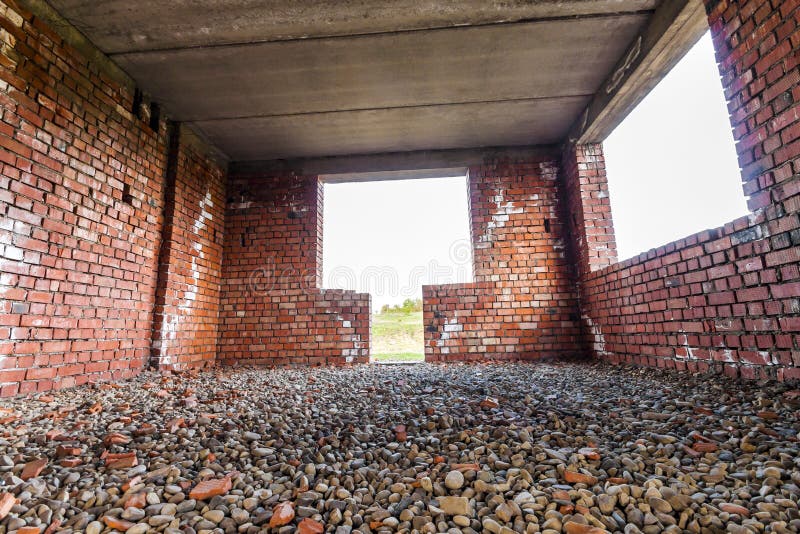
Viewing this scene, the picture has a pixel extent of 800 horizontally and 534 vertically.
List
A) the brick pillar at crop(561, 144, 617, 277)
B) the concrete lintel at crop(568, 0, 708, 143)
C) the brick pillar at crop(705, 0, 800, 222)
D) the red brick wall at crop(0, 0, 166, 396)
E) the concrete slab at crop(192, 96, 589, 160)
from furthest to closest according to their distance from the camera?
the brick pillar at crop(561, 144, 617, 277)
the concrete slab at crop(192, 96, 589, 160)
the concrete lintel at crop(568, 0, 708, 143)
the red brick wall at crop(0, 0, 166, 396)
the brick pillar at crop(705, 0, 800, 222)

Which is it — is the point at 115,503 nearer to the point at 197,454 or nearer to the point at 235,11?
the point at 197,454

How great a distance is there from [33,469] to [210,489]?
2.22ft

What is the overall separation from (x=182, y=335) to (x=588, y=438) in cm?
399

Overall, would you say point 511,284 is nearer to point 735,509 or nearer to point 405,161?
point 405,161

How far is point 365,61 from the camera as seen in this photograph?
10.8 feet

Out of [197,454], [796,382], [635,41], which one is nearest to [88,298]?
[197,454]

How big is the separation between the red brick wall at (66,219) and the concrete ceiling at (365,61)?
446mm

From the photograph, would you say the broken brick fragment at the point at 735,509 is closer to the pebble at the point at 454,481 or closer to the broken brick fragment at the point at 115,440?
the pebble at the point at 454,481

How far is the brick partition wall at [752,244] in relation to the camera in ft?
6.37

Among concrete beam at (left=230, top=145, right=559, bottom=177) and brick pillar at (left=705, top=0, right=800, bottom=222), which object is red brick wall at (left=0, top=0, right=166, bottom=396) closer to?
concrete beam at (left=230, top=145, right=559, bottom=177)

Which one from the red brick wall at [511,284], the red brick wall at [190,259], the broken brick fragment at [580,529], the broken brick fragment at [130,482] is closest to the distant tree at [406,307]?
the red brick wall at [511,284]

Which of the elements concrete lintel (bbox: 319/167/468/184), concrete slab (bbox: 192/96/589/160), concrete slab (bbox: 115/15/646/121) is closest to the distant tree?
concrete lintel (bbox: 319/167/468/184)

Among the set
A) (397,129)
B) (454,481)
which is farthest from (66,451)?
(397,129)

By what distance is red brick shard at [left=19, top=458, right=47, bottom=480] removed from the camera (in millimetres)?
1250
